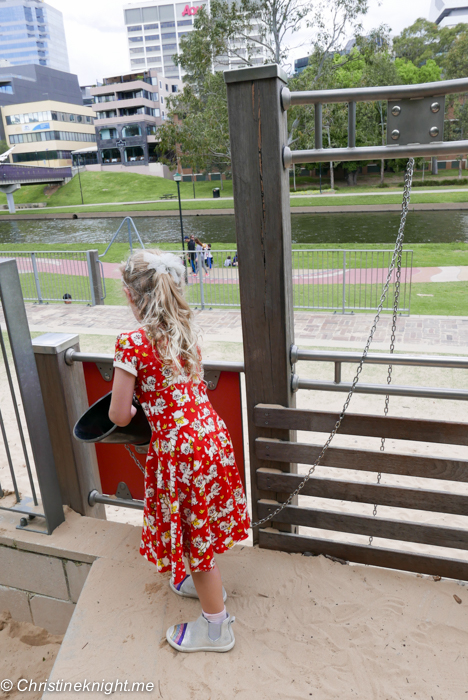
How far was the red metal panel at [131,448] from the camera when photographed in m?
2.80

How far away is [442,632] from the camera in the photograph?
2.35 m

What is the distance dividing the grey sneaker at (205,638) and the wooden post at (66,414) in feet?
3.71

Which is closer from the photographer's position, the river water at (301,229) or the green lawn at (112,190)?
the river water at (301,229)

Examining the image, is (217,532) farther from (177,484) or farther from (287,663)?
(287,663)

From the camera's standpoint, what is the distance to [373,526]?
2.66 meters

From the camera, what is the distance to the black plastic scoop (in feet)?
7.56

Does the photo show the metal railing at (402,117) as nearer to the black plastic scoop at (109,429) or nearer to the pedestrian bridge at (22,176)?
the black plastic scoop at (109,429)

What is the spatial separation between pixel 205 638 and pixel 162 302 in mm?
1475

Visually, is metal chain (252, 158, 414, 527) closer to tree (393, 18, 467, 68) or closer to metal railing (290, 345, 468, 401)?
metal railing (290, 345, 468, 401)

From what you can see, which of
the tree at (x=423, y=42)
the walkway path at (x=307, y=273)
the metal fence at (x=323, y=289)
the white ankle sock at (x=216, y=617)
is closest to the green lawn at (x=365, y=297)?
the metal fence at (x=323, y=289)

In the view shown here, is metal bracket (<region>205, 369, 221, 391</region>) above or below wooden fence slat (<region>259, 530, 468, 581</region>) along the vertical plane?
above

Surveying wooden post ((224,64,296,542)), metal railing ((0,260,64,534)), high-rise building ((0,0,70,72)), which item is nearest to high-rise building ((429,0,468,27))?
wooden post ((224,64,296,542))

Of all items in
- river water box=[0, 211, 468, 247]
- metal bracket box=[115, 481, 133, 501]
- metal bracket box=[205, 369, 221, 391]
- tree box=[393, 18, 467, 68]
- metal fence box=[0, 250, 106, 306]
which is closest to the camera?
metal bracket box=[205, 369, 221, 391]

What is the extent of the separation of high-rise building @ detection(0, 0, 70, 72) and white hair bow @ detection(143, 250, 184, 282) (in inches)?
7947
